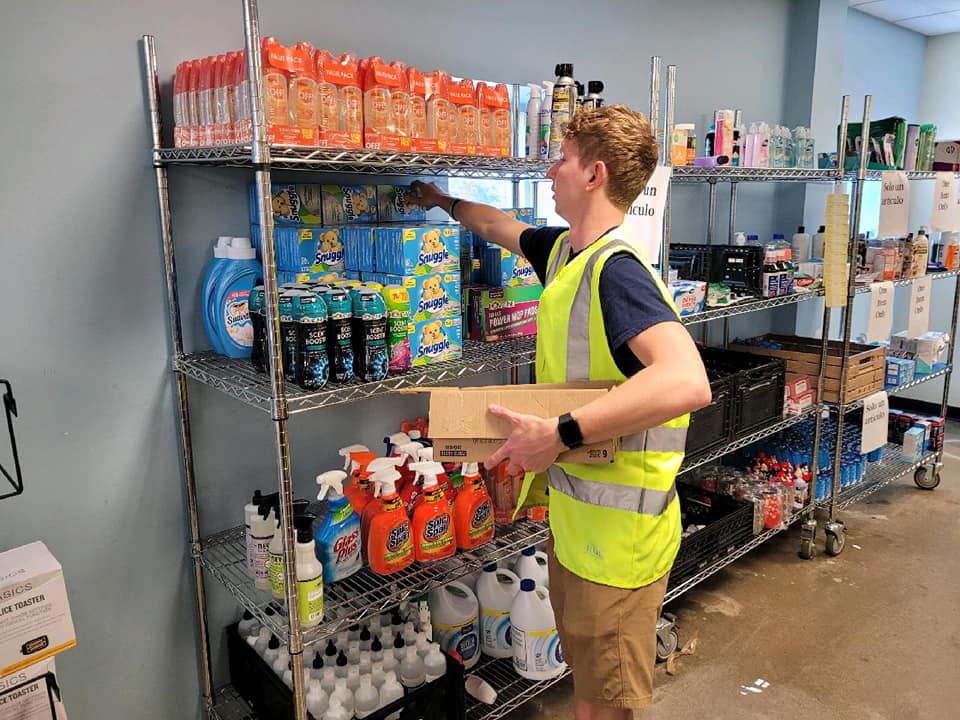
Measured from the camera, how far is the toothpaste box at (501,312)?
2350 millimetres

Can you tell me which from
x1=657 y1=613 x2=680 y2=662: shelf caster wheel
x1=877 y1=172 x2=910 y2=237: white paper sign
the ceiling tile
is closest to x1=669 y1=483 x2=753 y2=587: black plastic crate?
x1=657 y1=613 x2=680 y2=662: shelf caster wheel

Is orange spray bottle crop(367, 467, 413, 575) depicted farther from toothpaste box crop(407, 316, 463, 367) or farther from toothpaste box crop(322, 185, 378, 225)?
toothpaste box crop(322, 185, 378, 225)

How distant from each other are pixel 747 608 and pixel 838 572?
0.62 m

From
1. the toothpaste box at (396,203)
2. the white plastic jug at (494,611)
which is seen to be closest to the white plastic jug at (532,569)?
the white plastic jug at (494,611)

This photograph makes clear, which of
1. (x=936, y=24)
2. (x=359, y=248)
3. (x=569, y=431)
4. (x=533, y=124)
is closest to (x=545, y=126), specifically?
(x=533, y=124)

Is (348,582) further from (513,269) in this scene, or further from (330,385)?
(513,269)

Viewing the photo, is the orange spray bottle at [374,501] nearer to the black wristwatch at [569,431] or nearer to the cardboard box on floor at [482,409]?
the cardboard box on floor at [482,409]

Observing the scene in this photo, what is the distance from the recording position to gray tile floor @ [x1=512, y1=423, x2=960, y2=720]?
2.56 metres

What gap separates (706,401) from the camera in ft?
4.72

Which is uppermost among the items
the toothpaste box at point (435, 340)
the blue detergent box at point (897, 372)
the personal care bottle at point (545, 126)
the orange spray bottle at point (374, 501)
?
the personal care bottle at point (545, 126)

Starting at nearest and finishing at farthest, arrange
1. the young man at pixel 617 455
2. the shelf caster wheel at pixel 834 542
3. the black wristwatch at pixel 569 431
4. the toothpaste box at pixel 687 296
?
the black wristwatch at pixel 569 431
the young man at pixel 617 455
the toothpaste box at pixel 687 296
the shelf caster wheel at pixel 834 542

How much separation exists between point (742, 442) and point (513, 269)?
1.45 metres

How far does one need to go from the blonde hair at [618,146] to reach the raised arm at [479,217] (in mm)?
519

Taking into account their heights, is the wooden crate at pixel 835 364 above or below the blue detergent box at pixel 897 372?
above
